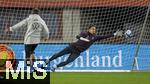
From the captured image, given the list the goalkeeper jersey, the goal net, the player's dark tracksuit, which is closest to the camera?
the goalkeeper jersey

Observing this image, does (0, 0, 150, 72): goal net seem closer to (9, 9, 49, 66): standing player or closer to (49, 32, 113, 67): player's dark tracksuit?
(49, 32, 113, 67): player's dark tracksuit

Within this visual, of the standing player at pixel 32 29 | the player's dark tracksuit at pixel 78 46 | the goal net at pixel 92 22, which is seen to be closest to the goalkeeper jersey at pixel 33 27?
the standing player at pixel 32 29

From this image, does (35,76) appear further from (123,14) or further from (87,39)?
(123,14)

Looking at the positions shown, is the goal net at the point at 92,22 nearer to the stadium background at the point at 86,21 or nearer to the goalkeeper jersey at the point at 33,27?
the stadium background at the point at 86,21

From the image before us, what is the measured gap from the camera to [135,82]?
1023 cm

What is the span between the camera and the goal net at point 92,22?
16188 millimetres

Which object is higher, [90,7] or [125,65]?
[90,7]

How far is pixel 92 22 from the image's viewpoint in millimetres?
18391

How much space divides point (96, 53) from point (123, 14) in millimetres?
2120

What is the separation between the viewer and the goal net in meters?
16.2

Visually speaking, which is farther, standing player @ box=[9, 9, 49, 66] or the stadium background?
the stadium background

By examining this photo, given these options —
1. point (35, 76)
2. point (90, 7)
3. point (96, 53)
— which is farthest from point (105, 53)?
point (35, 76)


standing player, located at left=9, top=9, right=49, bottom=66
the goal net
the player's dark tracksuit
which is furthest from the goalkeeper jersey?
the goal net

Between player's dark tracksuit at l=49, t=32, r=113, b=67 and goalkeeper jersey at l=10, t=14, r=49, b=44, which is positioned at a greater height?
goalkeeper jersey at l=10, t=14, r=49, b=44
